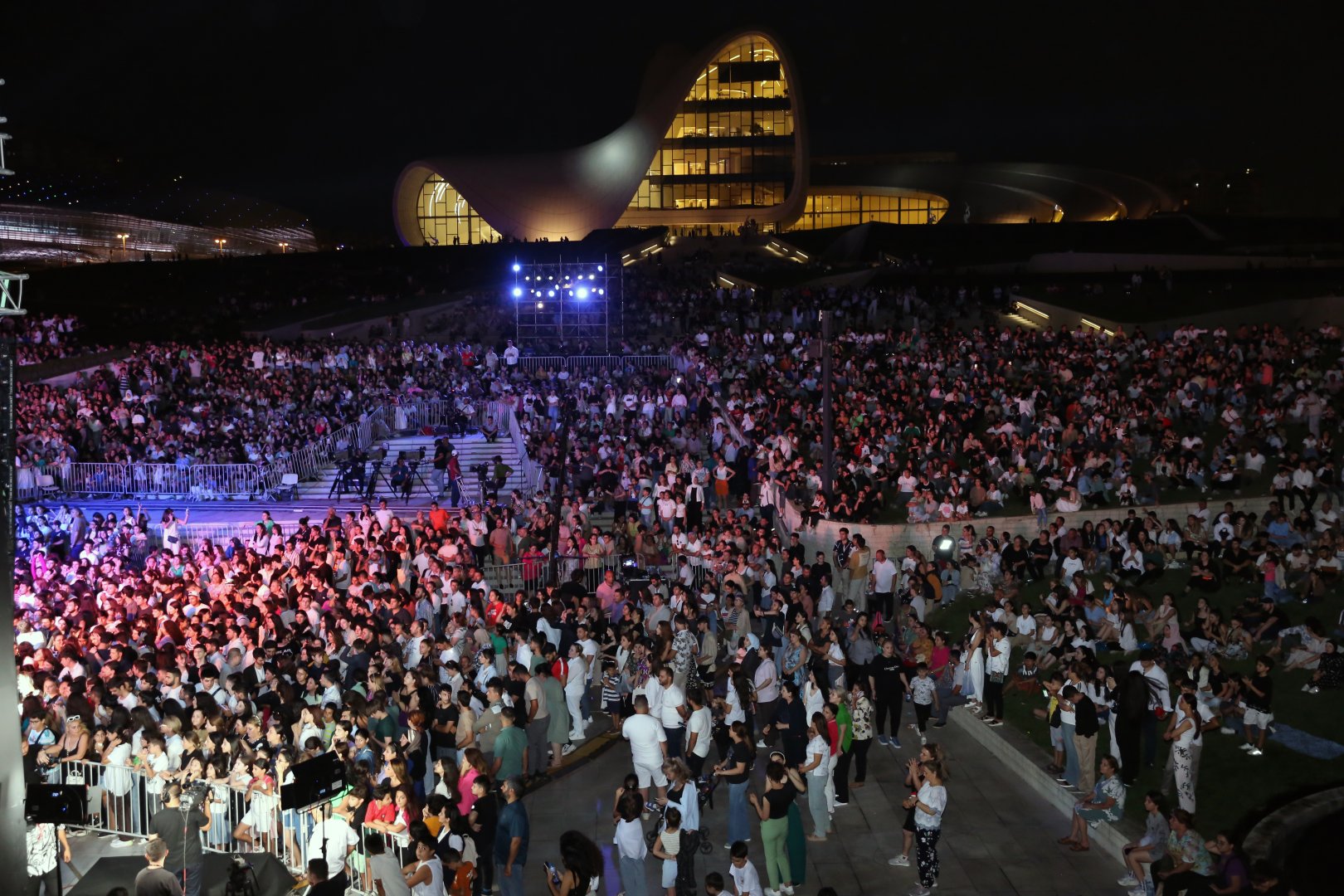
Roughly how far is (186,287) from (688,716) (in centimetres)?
4139

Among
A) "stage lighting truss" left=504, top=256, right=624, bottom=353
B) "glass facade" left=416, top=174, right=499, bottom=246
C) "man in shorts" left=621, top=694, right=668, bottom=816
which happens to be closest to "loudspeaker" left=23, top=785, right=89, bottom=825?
"man in shorts" left=621, top=694, right=668, bottom=816

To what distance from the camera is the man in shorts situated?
8516 millimetres

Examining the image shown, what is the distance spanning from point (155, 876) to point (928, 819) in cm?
444

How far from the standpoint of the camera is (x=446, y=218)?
62812 millimetres

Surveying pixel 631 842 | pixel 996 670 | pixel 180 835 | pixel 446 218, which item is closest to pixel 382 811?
pixel 180 835

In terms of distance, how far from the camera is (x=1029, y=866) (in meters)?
8.14

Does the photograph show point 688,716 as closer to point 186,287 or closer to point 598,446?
point 598,446

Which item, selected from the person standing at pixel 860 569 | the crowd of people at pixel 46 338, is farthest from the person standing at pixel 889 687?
the crowd of people at pixel 46 338

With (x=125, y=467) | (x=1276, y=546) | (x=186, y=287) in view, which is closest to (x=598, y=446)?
(x=125, y=467)

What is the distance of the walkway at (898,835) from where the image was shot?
26.1ft

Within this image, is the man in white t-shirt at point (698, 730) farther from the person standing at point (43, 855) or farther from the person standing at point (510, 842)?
the person standing at point (43, 855)

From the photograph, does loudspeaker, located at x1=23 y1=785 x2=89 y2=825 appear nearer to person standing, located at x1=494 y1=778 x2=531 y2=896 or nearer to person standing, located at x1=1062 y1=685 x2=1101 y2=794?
person standing, located at x1=494 y1=778 x2=531 y2=896

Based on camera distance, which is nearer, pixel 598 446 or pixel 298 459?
pixel 598 446

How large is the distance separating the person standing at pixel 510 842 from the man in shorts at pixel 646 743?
1206mm
